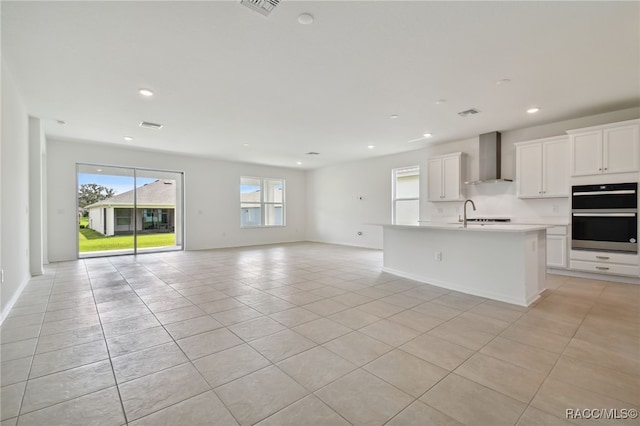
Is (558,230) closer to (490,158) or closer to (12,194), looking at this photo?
(490,158)

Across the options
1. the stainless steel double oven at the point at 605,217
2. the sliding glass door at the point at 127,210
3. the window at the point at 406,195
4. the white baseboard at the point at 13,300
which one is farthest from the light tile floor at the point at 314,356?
the window at the point at 406,195

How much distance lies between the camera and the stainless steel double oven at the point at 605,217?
425 cm

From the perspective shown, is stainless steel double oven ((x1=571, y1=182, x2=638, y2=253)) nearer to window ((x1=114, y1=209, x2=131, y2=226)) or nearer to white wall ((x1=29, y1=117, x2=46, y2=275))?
white wall ((x1=29, y1=117, x2=46, y2=275))

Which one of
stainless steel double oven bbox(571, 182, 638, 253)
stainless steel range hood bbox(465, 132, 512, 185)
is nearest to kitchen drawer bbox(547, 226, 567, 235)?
stainless steel double oven bbox(571, 182, 638, 253)

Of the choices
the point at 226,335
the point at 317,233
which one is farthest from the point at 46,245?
the point at 317,233

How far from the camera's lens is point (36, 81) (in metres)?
3.56

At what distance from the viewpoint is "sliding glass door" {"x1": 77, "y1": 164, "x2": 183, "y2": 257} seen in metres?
7.04

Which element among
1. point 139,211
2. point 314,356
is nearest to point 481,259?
point 314,356

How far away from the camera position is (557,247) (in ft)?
16.2

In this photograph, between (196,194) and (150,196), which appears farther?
(196,194)

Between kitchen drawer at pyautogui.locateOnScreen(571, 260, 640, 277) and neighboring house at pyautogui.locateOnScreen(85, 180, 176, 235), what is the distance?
9586 mm

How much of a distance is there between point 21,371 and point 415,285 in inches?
165

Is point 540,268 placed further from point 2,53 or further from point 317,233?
point 317,233

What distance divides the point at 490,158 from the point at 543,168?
0.94m
